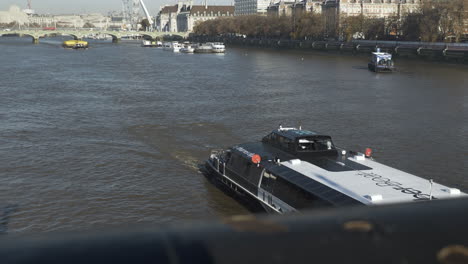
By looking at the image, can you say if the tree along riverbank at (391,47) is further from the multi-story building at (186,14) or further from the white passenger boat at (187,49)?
the multi-story building at (186,14)

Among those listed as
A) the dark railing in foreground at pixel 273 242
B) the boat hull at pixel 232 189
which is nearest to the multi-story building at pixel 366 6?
the boat hull at pixel 232 189

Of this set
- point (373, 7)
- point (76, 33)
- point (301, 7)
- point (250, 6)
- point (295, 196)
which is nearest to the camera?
point (295, 196)

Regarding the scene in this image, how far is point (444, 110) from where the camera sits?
21.2 m

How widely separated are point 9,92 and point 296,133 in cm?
2045

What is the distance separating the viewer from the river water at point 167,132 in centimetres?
1014

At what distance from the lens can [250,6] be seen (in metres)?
163

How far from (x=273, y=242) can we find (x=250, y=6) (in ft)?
547

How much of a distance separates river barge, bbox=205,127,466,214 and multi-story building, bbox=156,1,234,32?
5481 inches

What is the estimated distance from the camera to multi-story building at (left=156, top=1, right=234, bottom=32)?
155750 mm

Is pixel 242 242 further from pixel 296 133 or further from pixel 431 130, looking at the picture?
pixel 431 130

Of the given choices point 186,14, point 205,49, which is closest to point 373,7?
point 205,49

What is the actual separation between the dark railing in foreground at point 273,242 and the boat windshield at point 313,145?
8.73 m

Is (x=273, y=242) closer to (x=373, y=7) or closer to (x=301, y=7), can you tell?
(x=373, y=7)

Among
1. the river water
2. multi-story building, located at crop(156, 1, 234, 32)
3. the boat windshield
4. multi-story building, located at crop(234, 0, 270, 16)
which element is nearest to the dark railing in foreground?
the river water
